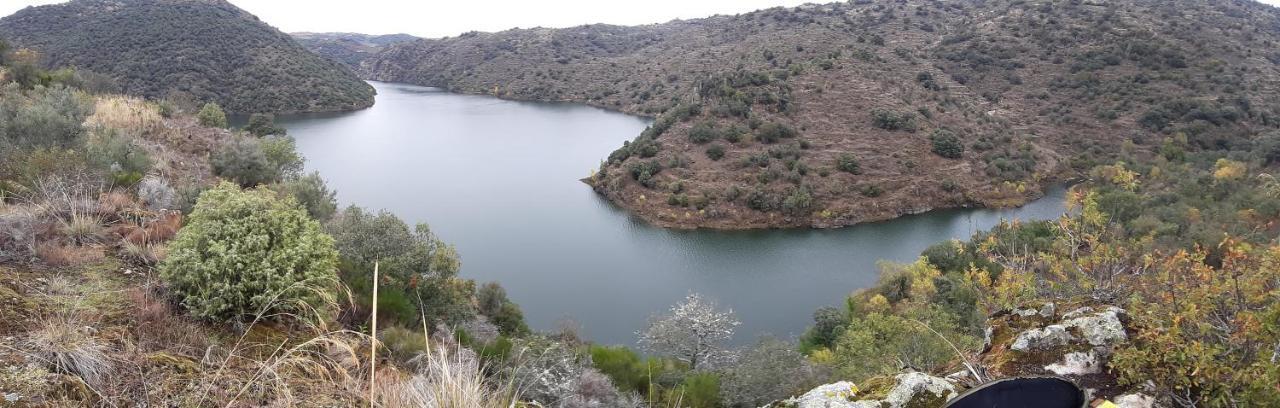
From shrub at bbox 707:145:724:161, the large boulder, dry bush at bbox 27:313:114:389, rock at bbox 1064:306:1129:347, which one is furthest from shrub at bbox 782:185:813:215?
dry bush at bbox 27:313:114:389

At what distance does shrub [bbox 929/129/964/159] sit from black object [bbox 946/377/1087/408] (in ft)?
131

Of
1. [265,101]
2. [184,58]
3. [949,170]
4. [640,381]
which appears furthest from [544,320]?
[184,58]

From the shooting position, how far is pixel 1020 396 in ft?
8.84

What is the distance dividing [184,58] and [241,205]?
2686 inches

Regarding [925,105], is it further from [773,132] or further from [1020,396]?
[1020,396]

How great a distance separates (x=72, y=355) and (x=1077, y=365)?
15.7 ft

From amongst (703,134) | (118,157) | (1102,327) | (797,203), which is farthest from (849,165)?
(1102,327)

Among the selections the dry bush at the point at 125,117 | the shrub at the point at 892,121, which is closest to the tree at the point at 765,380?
the dry bush at the point at 125,117

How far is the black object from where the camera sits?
2.69 m

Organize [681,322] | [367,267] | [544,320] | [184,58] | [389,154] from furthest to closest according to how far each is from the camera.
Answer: [184,58]
[389,154]
[544,320]
[681,322]
[367,267]

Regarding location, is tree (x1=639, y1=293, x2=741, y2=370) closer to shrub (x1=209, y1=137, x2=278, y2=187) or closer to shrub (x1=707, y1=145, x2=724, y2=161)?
shrub (x1=209, y1=137, x2=278, y2=187)

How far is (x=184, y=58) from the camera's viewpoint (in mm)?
58188

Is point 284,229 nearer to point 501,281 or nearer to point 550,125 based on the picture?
point 501,281

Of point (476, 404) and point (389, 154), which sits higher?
point (476, 404)
